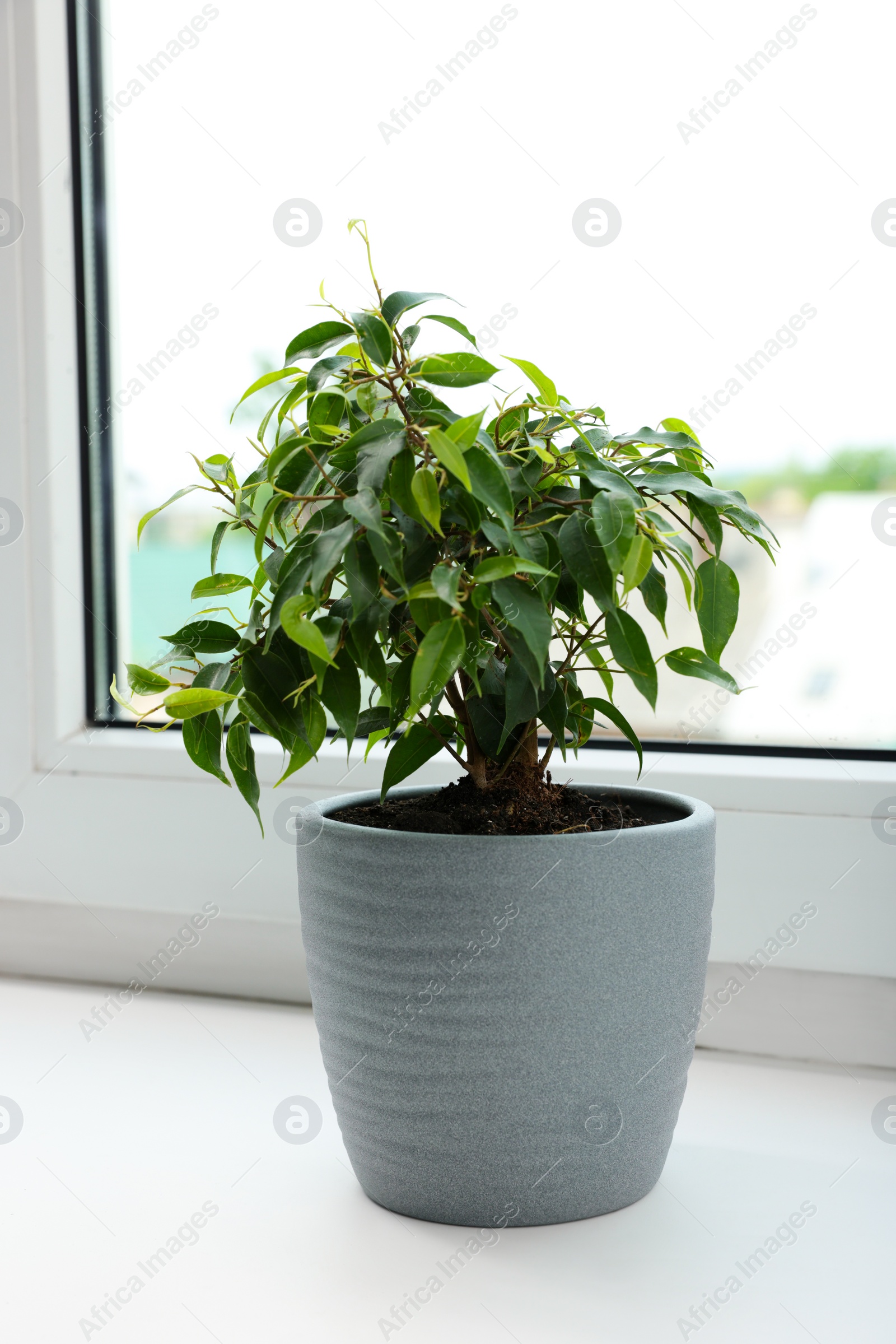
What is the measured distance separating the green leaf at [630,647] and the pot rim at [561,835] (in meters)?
0.09

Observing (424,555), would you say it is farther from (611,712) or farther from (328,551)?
(611,712)

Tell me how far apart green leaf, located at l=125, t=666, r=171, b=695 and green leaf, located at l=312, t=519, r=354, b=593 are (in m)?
0.15

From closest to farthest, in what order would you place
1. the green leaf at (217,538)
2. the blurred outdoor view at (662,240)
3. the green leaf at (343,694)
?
the green leaf at (343,694)
the green leaf at (217,538)
the blurred outdoor view at (662,240)

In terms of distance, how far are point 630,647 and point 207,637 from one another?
0.25 m

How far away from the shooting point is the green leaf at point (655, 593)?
66cm

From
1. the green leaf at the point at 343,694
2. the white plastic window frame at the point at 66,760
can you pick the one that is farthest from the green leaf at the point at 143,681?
the white plastic window frame at the point at 66,760

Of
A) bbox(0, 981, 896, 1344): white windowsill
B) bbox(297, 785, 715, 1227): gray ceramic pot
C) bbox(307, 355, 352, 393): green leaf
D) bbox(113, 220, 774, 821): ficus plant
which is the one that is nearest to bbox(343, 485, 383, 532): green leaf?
bbox(113, 220, 774, 821): ficus plant

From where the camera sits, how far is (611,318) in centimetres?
113

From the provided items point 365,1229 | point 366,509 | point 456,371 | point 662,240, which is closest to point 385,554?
point 366,509

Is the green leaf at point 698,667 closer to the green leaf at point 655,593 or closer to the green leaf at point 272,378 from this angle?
the green leaf at point 655,593

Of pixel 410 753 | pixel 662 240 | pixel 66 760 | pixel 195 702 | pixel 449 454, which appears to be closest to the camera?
pixel 449 454

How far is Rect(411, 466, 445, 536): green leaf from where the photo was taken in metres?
0.56

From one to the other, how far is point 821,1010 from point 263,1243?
556 mm

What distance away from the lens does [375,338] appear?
60 cm
